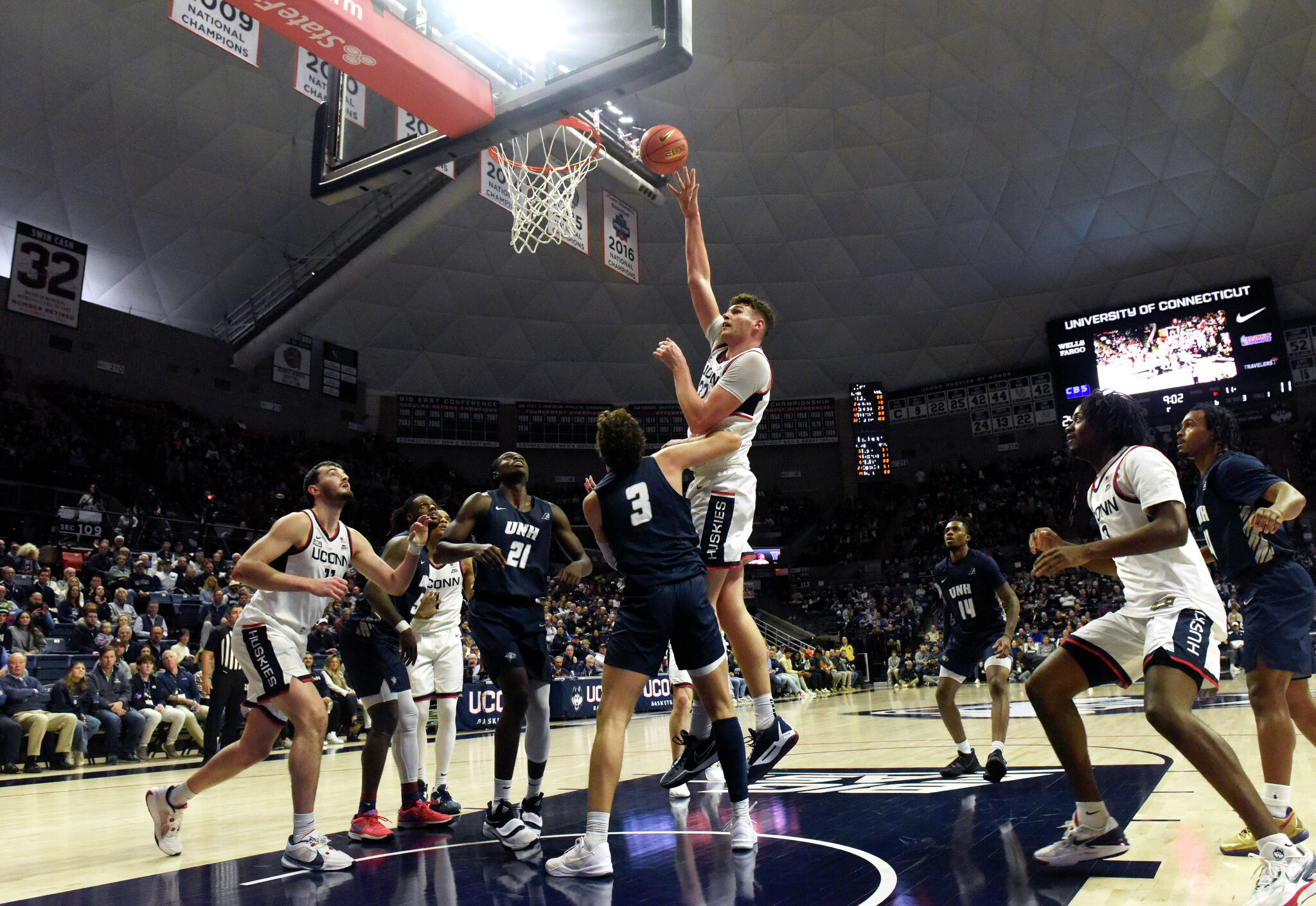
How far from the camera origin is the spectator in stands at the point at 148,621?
13.1 meters

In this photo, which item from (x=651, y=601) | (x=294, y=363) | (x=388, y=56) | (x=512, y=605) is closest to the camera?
(x=651, y=601)

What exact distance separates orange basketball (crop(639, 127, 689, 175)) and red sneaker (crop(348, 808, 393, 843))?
487 cm

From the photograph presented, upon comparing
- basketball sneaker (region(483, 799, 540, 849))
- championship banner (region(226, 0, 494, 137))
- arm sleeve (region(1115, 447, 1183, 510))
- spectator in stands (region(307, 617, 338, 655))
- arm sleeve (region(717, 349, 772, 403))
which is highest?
championship banner (region(226, 0, 494, 137))

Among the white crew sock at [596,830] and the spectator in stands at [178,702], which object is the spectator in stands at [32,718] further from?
the white crew sock at [596,830]

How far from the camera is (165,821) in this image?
4.73m

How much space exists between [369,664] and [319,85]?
10.3 metres

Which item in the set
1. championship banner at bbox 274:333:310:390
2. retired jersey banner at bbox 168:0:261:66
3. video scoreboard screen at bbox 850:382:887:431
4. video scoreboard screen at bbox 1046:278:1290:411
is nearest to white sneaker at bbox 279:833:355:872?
retired jersey banner at bbox 168:0:261:66

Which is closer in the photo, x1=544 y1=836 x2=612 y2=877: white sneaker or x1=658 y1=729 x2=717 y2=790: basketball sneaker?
x1=544 y1=836 x2=612 y2=877: white sneaker

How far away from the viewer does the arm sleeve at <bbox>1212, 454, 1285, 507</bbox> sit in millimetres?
4066

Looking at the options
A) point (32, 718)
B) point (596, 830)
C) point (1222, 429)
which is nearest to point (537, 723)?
point (596, 830)

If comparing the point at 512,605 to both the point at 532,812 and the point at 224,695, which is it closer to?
the point at 532,812

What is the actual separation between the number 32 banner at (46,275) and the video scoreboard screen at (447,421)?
34.9 feet

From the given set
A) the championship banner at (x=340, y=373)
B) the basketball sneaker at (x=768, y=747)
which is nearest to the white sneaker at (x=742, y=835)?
the basketball sneaker at (x=768, y=747)

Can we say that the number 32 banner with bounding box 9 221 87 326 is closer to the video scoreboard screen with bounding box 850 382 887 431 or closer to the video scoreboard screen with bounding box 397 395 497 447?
the video scoreboard screen with bounding box 397 395 497 447
